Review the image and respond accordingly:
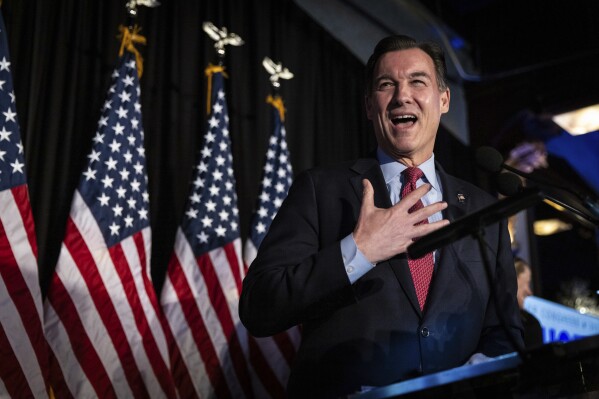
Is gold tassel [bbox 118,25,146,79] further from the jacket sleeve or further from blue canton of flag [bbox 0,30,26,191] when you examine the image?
the jacket sleeve

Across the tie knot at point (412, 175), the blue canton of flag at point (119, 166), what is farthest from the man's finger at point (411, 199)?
the blue canton of flag at point (119, 166)

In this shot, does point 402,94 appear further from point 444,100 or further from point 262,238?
point 262,238

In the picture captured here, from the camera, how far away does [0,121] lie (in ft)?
8.82

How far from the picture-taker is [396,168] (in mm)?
1806

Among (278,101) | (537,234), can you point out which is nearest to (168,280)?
(278,101)

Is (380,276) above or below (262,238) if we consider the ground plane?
below

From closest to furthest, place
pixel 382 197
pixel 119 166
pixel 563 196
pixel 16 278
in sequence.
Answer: pixel 563 196
pixel 382 197
pixel 16 278
pixel 119 166

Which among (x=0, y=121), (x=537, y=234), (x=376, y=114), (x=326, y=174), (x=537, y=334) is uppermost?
(x=0, y=121)

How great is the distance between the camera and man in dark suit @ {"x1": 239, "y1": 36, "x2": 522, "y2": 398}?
4.50 ft

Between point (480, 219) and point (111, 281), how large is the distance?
7.43 feet

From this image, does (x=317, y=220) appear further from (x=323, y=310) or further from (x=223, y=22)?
(x=223, y=22)

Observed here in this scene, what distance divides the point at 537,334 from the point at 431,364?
2.78 metres

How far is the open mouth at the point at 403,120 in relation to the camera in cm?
184

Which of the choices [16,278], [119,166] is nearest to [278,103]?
[119,166]
